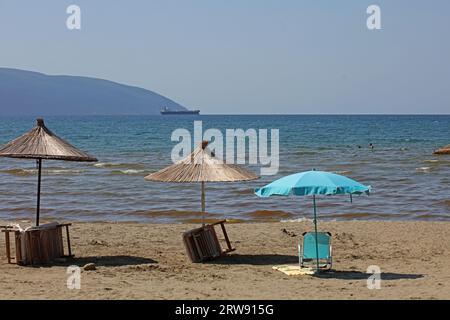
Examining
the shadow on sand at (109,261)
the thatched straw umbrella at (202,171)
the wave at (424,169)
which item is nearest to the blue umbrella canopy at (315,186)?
the thatched straw umbrella at (202,171)

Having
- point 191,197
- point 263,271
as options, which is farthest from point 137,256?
point 191,197

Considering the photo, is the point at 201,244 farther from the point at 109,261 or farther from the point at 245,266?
the point at 109,261

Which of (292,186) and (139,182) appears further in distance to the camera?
(139,182)

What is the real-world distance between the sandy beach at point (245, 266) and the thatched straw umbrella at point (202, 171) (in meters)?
1.34

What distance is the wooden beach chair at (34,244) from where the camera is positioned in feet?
35.8

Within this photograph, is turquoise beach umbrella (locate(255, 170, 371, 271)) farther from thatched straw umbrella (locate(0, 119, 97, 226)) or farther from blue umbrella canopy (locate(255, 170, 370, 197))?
thatched straw umbrella (locate(0, 119, 97, 226))

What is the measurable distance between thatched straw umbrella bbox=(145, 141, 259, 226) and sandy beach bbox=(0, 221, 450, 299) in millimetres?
1336

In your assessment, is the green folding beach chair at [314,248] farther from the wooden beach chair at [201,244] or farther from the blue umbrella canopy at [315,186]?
the wooden beach chair at [201,244]

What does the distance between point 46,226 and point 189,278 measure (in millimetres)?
2545

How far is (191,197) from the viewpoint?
22.0 metres

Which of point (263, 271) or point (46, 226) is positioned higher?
point (46, 226)

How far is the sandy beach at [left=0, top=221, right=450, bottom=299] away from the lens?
891 cm
